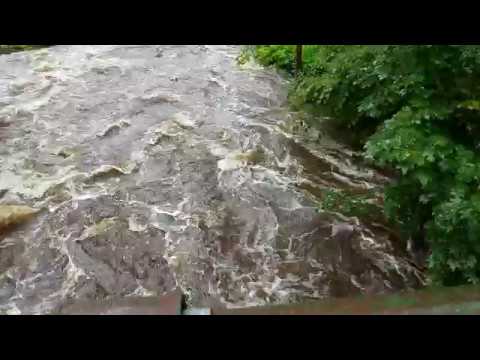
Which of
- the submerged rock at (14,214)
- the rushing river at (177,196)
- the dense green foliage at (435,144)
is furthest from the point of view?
the submerged rock at (14,214)

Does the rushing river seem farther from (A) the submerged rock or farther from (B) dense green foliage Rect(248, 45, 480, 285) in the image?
(B) dense green foliage Rect(248, 45, 480, 285)

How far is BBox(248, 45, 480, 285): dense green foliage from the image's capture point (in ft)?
13.5

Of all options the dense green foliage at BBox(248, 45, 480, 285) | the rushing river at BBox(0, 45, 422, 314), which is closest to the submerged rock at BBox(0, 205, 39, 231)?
the rushing river at BBox(0, 45, 422, 314)

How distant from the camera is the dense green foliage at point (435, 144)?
4109mm

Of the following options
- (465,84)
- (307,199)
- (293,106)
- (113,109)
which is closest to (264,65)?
(293,106)

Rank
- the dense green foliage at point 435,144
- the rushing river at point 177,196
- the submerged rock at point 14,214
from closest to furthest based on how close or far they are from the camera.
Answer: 1. the dense green foliage at point 435,144
2. the rushing river at point 177,196
3. the submerged rock at point 14,214

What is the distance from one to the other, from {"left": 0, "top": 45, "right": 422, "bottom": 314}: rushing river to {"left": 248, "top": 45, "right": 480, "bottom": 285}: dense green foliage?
37.3 inches

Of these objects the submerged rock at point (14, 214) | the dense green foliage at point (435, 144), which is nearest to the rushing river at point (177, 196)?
the submerged rock at point (14, 214)

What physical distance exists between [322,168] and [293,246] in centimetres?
170

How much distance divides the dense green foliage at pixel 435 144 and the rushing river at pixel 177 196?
948 mm

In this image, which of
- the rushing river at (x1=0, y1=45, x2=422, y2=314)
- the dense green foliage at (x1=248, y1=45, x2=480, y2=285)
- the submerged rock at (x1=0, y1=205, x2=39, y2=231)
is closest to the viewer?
the dense green foliage at (x1=248, y1=45, x2=480, y2=285)

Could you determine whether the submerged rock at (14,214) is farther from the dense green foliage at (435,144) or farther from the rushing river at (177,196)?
the dense green foliage at (435,144)

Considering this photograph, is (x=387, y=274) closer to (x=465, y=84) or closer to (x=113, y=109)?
(x=465, y=84)

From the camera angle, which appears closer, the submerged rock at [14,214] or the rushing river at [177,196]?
the rushing river at [177,196]
